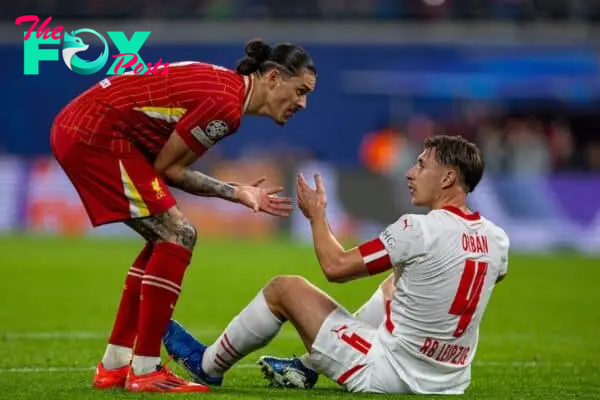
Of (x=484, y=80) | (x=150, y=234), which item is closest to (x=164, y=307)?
(x=150, y=234)

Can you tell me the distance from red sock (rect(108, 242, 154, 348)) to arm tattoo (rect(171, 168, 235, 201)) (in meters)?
0.50

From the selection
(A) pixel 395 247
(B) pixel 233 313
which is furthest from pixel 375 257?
(B) pixel 233 313

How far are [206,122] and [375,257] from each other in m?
1.16

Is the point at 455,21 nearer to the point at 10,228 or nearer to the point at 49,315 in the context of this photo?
the point at 10,228

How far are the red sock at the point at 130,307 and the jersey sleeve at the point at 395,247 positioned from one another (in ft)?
4.67

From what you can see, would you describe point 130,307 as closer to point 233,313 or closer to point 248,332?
point 248,332

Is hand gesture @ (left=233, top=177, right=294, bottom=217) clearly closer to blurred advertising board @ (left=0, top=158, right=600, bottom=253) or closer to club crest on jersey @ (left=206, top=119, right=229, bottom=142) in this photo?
club crest on jersey @ (left=206, top=119, right=229, bottom=142)

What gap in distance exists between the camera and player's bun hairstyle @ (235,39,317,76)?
23.0 feet

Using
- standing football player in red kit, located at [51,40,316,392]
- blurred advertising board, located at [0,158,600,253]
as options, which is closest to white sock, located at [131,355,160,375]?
standing football player in red kit, located at [51,40,316,392]

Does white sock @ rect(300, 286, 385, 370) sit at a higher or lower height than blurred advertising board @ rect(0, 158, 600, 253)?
higher

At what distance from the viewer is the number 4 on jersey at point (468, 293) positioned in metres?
6.61

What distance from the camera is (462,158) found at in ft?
21.9

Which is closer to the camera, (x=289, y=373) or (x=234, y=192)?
(x=234, y=192)

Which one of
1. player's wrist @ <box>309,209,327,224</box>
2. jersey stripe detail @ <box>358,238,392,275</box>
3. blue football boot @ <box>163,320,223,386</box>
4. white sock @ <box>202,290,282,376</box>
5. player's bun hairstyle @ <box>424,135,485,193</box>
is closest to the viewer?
jersey stripe detail @ <box>358,238,392,275</box>
